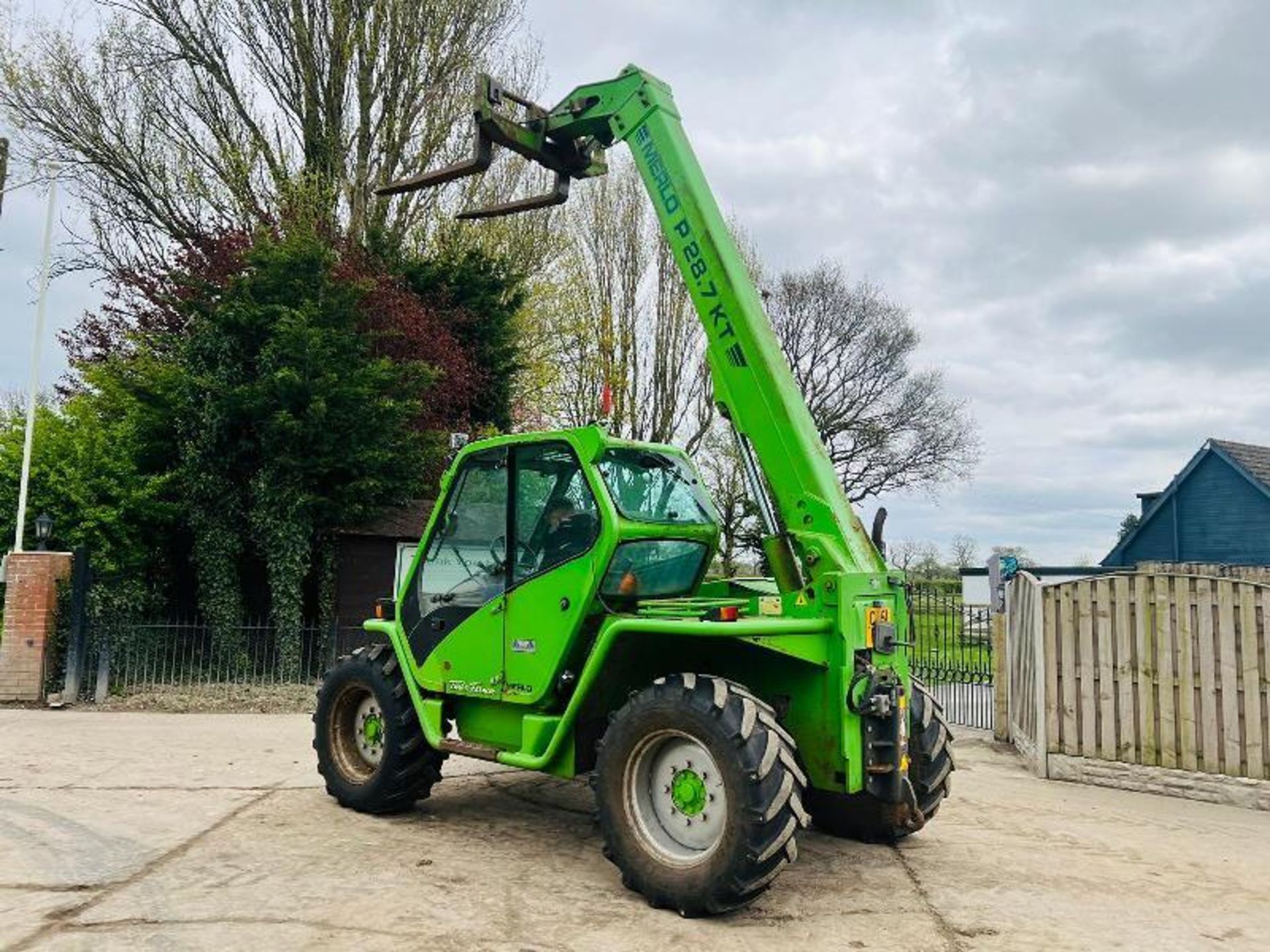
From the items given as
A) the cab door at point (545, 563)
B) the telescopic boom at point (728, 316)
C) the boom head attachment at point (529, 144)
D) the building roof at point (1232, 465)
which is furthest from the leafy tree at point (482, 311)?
the building roof at point (1232, 465)

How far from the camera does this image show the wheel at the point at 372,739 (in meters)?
5.70

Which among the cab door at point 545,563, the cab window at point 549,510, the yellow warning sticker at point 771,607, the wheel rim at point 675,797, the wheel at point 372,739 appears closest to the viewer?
the wheel rim at point 675,797

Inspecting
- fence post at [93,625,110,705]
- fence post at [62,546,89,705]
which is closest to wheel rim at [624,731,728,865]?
fence post at [93,625,110,705]

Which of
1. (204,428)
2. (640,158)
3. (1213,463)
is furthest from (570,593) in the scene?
(1213,463)

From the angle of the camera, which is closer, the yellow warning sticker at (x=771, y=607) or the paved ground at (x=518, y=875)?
the paved ground at (x=518, y=875)

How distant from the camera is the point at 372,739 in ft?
19.9

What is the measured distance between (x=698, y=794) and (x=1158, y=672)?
500 cm

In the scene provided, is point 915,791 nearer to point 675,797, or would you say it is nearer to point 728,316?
point 675,797

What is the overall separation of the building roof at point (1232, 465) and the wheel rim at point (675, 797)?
23072 millimetres

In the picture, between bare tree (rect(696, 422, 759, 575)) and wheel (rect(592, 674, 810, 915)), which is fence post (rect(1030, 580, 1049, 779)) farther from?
bare tree (rect(696, 422, 759, 575))

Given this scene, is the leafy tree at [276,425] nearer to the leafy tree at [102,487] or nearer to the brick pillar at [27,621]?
the leafy tree at [102,487]

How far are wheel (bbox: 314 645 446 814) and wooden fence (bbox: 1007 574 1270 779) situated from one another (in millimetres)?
5372

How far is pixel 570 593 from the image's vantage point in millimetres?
4945

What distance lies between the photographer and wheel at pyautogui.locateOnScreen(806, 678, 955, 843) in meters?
5.30
